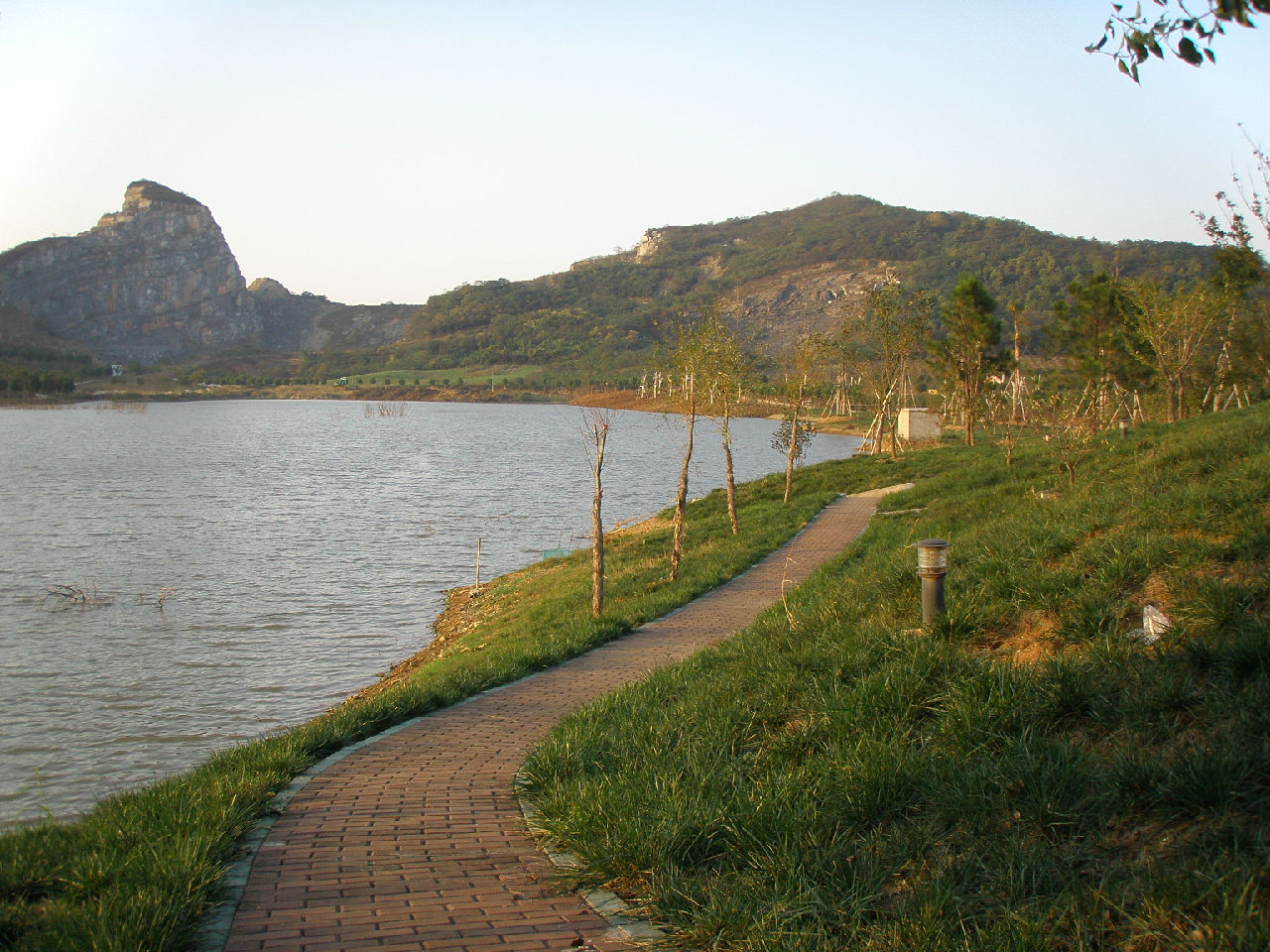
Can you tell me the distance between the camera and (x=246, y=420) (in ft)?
382

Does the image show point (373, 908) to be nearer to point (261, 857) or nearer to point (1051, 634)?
point (261, 857)

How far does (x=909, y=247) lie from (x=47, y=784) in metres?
203

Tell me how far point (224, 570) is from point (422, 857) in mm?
24790

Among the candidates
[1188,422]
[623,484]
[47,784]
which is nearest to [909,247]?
[623,484]

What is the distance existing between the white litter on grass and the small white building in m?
46.0

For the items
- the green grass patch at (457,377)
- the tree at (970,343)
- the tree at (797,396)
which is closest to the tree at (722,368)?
the tree at (797,396)

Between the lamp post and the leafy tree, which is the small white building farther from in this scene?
the lamp post

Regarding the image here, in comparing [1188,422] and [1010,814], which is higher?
[1188,422]

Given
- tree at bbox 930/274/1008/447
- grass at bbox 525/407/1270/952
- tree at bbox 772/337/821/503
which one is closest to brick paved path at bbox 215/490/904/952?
grass at bbox 525/407/1270/952

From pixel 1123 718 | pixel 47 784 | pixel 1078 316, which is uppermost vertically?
pixel 1078 316

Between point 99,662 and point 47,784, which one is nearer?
point 47,784

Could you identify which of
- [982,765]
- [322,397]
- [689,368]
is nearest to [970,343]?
[689,368]

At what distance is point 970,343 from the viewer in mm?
39969

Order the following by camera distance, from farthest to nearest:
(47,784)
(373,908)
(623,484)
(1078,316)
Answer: (623,484), (1078,316), (47,784), (373,908)
